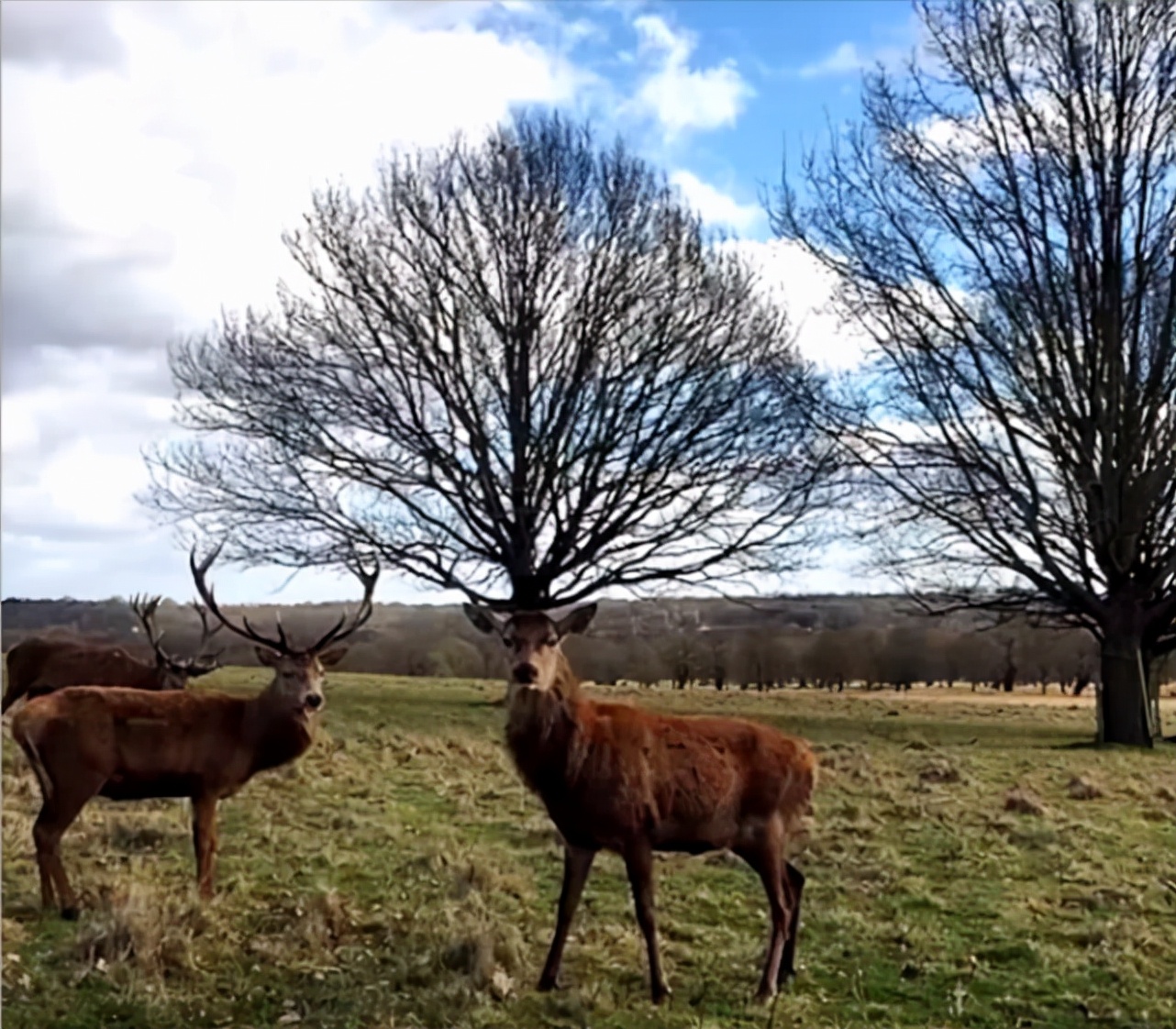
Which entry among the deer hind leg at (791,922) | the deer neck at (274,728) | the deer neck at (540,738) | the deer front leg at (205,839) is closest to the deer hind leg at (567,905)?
the deer neck at (540,738)

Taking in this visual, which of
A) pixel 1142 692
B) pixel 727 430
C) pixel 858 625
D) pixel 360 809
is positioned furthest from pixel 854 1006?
pixel 858 625

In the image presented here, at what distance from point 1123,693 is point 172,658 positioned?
14.1 meters

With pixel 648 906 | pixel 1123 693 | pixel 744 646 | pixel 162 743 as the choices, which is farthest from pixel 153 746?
pixel 744 646

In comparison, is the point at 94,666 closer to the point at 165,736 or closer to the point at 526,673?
the point at 165,736

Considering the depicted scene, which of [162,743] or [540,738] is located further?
[162,743]

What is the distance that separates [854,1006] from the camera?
6.58 metres

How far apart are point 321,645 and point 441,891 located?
83.1 inches

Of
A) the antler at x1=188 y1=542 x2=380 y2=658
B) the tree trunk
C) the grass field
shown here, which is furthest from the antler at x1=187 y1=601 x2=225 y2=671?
the tree trunk

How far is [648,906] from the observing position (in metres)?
6.68

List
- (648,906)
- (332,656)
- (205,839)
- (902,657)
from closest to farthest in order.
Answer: (648,906), (205,839), (332,656), (902,657)

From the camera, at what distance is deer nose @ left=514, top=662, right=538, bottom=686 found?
6.75 metres

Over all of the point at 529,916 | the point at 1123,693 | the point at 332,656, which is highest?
the point at 332,656

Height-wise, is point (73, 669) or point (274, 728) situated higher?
point (73, 669)

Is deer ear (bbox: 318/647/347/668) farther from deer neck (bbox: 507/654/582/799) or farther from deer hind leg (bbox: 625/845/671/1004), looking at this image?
deer hind leg (bbox: 625/845/671/1004)
